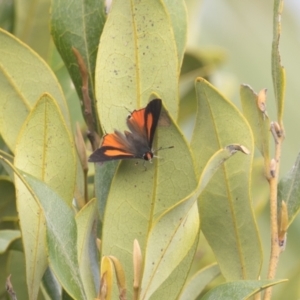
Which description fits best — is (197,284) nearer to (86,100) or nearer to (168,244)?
(168,244)

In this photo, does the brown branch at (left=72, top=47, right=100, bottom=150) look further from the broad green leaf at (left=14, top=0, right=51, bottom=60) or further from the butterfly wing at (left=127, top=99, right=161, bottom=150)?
the broad green leaf at (left=14, top=0, right=51, bottom=60)

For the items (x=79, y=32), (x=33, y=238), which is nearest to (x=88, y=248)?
(x=33, y=238)

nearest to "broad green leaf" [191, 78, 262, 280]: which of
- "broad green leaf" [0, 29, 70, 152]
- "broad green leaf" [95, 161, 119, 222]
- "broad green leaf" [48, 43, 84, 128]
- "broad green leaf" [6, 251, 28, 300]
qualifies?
"broad green leaf" [95, 161, 119, 222]

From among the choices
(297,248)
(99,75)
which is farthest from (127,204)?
(297,248)

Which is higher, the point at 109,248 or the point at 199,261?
the point at 109,248

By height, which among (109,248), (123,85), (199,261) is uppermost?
(123,85)

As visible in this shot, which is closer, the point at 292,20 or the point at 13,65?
the point at 13,65

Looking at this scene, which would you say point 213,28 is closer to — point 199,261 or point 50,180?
point 199,261
